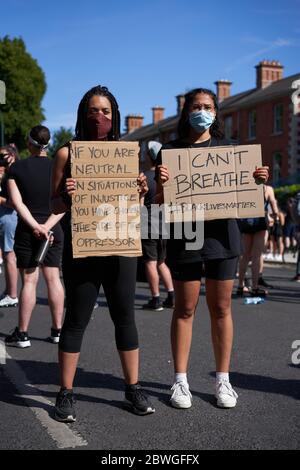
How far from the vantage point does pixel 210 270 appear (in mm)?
3689

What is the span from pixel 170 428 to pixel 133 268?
0.93m

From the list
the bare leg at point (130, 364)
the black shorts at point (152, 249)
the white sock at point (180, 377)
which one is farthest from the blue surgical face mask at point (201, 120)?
the black shorts at point (152, 249)

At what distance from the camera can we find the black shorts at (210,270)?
366cm


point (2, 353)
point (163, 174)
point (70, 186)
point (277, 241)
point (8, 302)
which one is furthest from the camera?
point (277, 241)

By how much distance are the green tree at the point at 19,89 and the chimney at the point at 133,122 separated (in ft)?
44.9

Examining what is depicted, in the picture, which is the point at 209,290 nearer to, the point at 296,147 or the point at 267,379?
the point at 267,379

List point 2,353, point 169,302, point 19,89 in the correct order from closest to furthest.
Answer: point 2,353, point 169,302, point 19,89

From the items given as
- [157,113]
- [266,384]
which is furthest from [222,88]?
[266,384]

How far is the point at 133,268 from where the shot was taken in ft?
11.7

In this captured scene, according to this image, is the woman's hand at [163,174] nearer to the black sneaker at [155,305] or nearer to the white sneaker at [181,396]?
the white sneaker at [181,396]

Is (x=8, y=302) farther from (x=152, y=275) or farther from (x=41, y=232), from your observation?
(x=41, y=232)

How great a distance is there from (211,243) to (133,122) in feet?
197

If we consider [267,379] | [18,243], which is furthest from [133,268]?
[18,243]

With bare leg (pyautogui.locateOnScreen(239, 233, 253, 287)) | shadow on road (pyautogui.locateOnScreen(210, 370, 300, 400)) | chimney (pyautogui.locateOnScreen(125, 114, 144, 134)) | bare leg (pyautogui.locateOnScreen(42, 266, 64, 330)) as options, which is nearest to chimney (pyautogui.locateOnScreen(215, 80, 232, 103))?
chimney (pyautogui.locateOnScreen(125, 114, 144, 134))
